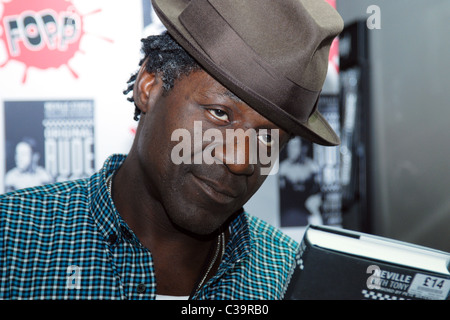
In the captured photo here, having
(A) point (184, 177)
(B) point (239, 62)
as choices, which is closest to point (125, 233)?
(A) point (184, 177)

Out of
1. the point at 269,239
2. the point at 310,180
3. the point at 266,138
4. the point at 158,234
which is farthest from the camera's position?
the point at 310,180

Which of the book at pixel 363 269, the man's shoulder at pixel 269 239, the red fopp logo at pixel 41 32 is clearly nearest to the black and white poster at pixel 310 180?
the man's shoulder at pixel 269 239

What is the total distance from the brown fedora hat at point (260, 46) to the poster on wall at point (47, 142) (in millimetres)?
895

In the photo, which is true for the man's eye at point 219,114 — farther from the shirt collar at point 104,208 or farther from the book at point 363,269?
the book at point 363,269

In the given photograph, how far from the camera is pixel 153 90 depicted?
1.13 m

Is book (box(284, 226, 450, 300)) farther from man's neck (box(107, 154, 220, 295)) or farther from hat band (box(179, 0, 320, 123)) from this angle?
man's neck (box(107, 154, 220, 295))

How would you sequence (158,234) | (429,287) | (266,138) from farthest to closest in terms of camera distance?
1. (158,234)
2. (266,138)
3. (429,287)

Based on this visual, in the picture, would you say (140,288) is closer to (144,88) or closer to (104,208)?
(104,208)

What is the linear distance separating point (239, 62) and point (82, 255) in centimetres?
54

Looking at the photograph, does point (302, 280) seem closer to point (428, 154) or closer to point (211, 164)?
point (211, 164)

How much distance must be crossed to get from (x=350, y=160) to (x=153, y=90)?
4.28 ft

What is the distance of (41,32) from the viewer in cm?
175

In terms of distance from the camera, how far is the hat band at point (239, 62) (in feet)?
3.14

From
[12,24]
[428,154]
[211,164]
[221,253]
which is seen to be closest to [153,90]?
[211,164]
